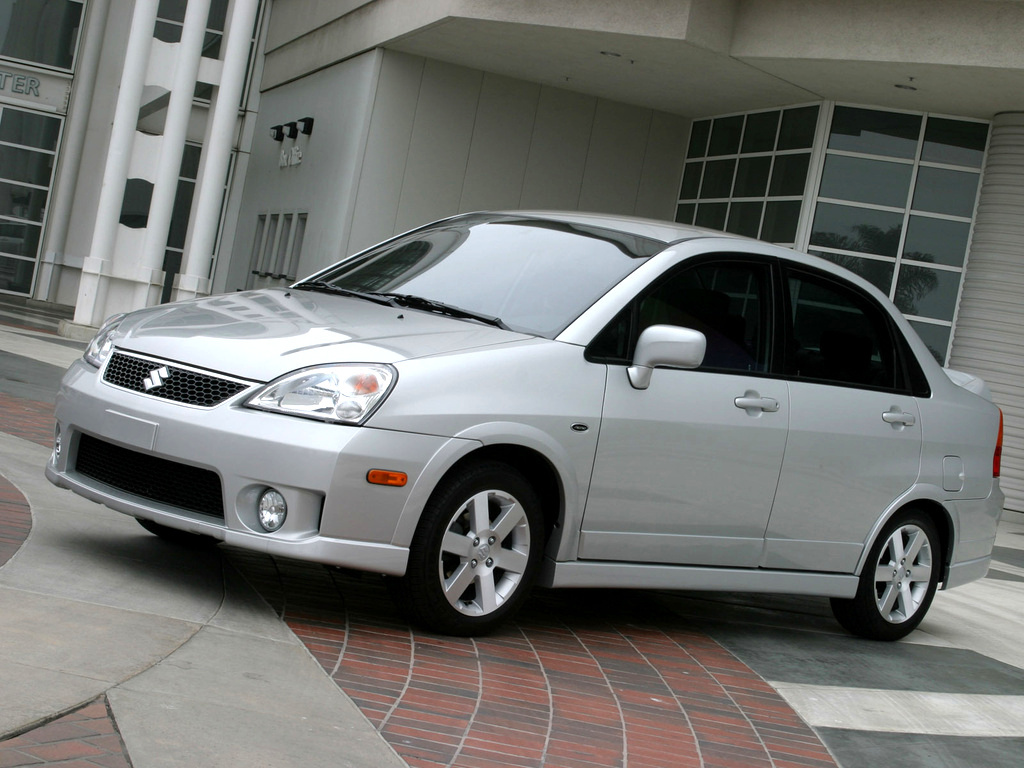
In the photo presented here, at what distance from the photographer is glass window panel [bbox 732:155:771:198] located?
20677 mm

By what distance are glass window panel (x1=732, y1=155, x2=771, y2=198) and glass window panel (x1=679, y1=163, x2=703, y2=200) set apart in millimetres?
1538

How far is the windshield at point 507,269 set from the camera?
5.61 m

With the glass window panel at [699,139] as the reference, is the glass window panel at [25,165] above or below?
below

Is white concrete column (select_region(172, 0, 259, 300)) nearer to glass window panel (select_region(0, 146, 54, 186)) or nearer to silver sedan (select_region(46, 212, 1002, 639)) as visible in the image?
glass window panel (select_region(0, 146, 54, 186))

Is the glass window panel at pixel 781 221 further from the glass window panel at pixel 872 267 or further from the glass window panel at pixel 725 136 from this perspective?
the glass window panel at pixel 725 136

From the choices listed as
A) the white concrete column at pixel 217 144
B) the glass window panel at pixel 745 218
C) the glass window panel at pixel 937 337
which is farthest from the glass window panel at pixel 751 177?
the white concrete column at pixel 217 144

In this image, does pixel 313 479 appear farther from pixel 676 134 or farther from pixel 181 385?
pixel 676 134

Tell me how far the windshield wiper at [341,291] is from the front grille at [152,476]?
1268mm

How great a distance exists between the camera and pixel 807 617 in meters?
7.38

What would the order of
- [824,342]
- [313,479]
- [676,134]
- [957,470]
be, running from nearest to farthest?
[313,479]
[824,342]
[957,470]
[676,134]

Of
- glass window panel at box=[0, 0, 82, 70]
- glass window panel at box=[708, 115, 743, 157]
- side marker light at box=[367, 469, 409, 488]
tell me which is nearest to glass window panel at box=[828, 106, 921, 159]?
glass window panel at box=[708, 115, 743, 157]

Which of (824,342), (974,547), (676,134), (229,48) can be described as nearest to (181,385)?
(824,342)

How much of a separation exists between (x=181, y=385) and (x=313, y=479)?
2.25ft

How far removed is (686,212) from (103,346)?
62.0ft
